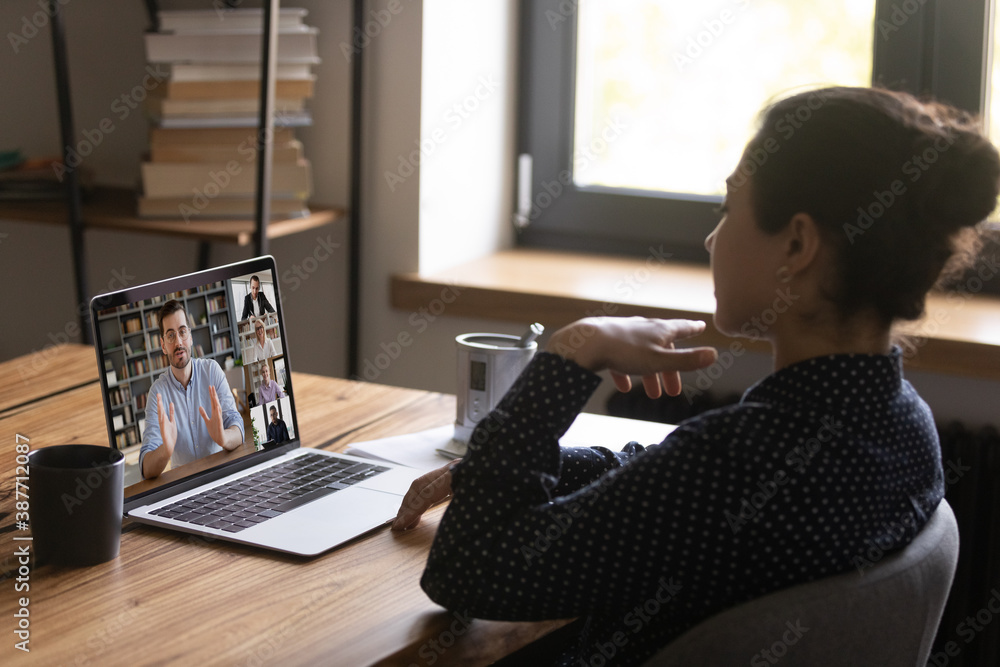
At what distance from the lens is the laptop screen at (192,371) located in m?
1.06

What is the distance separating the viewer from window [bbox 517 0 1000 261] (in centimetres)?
208

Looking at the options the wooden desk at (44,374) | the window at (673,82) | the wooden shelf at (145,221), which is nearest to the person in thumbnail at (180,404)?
the wooden desk at (44,374)

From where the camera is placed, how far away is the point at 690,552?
0.84 meters

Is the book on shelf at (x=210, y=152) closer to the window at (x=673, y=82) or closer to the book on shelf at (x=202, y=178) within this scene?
the book on shelf at (x=202, y=178)

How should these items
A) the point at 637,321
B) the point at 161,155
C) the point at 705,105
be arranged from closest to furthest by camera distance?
1. the point at 637,321
2. the point at 161,155
3. the point at 705,105

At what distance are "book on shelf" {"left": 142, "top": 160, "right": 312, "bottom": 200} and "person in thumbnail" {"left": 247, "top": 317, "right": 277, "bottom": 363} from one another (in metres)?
0.94

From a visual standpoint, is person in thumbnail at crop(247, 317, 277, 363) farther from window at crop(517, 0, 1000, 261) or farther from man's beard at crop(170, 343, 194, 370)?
window at crop(517, 0, 1000, 261)

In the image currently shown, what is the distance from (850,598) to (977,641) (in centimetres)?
126

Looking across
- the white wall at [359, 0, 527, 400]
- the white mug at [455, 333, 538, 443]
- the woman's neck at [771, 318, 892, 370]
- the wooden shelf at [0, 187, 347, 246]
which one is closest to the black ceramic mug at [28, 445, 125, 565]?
the white mug at [455, 333, 538, 443]

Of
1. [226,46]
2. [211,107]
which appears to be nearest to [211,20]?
[226,46]

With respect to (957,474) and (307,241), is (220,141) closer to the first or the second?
(307,241)

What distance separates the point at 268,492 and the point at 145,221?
3.65 ft

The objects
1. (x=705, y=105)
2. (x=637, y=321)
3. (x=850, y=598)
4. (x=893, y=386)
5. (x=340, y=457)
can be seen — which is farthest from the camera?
(x=705, y=105)

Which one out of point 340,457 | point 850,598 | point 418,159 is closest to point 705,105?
point 418,159
